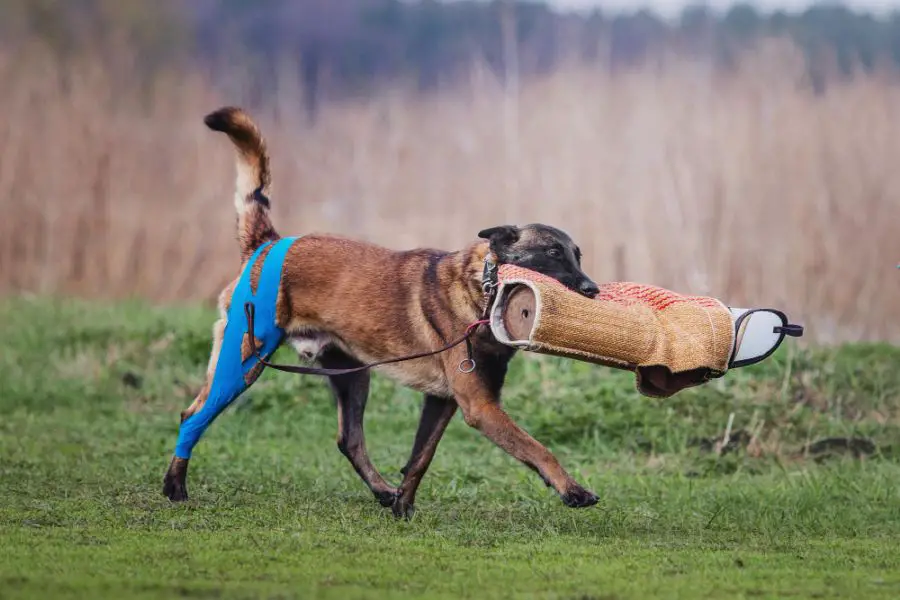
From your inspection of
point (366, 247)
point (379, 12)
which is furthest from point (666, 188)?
point (379, 12)

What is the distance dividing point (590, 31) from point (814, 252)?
3552 millimetres

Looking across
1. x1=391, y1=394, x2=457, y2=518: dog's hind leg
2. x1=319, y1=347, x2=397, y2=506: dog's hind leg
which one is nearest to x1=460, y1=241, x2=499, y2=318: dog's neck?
x1=391, y1=394, x2=457, y2=518: dog's hind leg

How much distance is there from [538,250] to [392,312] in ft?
2.57

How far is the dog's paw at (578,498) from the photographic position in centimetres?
523

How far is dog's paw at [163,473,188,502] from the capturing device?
238 inches

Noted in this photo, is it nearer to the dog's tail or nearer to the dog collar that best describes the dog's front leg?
the dog collar

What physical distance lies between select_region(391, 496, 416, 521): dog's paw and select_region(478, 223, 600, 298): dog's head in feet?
3.85

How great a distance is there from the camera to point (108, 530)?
4.98 m

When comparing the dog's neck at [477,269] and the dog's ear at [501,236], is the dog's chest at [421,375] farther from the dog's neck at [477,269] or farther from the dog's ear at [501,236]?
the dog's ear at [501,236]

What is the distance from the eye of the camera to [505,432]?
556cm

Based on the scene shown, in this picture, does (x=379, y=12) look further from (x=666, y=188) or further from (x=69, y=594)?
(x=69, y=594)

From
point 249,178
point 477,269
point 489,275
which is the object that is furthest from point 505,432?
point 249,178

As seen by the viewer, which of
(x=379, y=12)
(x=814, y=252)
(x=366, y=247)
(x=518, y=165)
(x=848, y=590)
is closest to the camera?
(x=848, y=590)

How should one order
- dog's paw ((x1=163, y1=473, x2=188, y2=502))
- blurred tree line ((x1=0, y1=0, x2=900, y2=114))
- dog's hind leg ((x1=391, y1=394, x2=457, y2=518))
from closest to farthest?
dog's hind leg ((x1=391, y1=394, x2=457, y2=518)) < dog's paw ((x1=163, y1=473, x2=188, y2=502)) < blurred tree line ((x1=0, y1=0, x2=900, y2=114))
